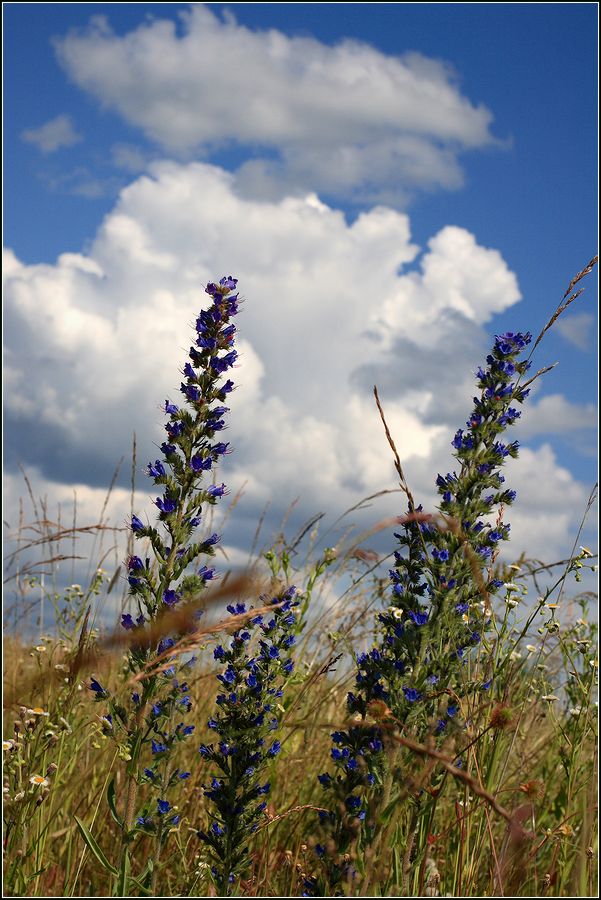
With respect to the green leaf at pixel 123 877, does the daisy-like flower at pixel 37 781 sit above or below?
above

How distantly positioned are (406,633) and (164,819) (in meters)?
1.27

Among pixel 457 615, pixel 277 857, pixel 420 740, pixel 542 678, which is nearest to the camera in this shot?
pixel 420 740

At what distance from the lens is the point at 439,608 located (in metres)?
2.98

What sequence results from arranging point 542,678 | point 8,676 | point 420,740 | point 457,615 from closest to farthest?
point 420,740 → point 457,615 → point 542,678 → point 8,676

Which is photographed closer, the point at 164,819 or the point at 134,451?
the point at 164,819

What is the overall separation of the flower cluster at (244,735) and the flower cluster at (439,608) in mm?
322

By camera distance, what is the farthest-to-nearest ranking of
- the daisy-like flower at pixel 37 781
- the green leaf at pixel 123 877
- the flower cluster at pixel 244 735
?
the daisy-like flower at pixel 37 781 < the flower cluster at pixel 244 735 < the green leaf at pixel 123 877

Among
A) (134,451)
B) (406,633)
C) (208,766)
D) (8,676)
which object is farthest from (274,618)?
(8,676)

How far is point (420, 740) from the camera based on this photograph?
114 inches

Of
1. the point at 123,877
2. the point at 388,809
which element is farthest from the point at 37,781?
the point at 388,809

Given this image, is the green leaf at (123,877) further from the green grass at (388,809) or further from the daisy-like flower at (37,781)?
the daisy-like flower at (37,781)

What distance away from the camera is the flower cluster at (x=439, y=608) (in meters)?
2.96

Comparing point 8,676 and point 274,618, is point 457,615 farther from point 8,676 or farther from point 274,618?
point 8,676

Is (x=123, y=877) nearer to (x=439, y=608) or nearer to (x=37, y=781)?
(x=37, y=781)
